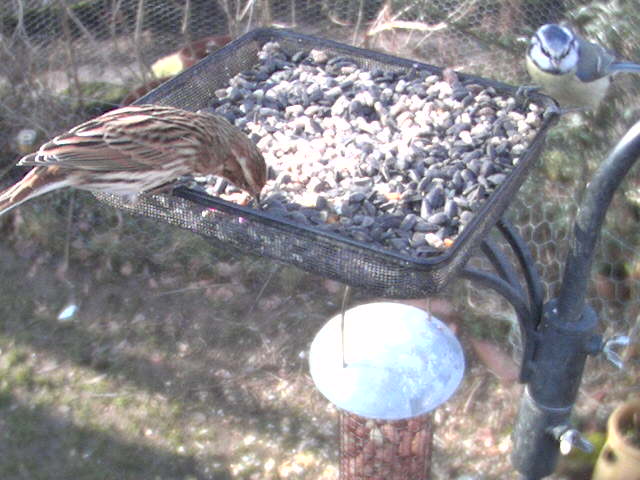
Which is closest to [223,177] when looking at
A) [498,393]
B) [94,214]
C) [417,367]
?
[417,367]

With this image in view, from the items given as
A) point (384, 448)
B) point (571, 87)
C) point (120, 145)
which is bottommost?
point (384, 448)

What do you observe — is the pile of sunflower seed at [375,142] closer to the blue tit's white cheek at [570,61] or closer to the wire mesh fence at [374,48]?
the blue tit's white cheek at [570,61]

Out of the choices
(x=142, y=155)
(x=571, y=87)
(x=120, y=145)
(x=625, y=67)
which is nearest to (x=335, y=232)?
(x=142, y=155)

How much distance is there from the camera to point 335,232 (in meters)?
2.11

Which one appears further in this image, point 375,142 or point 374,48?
point 374,48

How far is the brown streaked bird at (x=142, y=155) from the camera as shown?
235cm

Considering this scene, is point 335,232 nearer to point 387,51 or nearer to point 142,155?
point 142,155

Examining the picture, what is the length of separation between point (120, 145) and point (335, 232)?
84cm

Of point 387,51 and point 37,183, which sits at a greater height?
point 37,183

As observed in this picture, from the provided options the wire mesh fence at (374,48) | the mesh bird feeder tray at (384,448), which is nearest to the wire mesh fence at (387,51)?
the wire mesh fence at (374,48)

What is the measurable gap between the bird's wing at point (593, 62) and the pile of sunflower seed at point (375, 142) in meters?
1.10

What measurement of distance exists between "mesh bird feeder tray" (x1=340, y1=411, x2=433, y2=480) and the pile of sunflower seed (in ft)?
3.66

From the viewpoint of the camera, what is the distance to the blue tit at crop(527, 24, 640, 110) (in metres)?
3.66

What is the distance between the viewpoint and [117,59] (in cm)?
495
